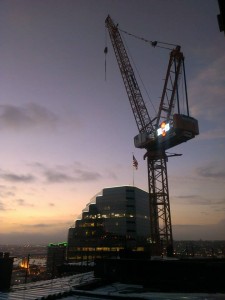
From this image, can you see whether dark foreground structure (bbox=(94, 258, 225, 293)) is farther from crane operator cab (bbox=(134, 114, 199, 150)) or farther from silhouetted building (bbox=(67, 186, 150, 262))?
silhouetted building (bbox=(67, 186, 150, 262))

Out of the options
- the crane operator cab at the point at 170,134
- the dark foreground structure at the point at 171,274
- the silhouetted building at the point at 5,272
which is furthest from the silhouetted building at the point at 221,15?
the crane operator cab at the point at 170,134

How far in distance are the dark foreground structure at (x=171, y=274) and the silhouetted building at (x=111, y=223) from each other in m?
115

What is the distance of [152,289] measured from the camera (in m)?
13.4

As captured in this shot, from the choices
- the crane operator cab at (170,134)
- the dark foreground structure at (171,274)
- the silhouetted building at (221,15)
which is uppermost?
the crane operator cab at (170,134)

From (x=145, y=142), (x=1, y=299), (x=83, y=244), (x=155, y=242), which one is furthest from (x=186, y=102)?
(x=83, y=244)

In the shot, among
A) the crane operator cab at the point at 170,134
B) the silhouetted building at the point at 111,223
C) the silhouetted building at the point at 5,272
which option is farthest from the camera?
the silhouetted building at the point at 111,223

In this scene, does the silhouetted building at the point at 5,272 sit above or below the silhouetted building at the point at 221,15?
below

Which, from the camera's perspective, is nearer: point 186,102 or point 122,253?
point 122,253

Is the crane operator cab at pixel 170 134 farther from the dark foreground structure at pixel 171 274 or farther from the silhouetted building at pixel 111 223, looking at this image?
the silhouetted building at pixel 111 223

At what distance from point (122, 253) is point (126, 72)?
192 ft

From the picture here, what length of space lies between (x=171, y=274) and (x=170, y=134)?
4677 centimetres

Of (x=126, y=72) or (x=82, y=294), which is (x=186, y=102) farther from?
(x=82, y=294)

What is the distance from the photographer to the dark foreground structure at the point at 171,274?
43.8 feet

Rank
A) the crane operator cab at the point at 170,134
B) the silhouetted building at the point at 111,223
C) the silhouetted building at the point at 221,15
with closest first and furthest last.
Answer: the silhouetted building at the point at 221,15 → the crane operator cab at the point at 170,134 → the silhouetted building at the point at 111,223
